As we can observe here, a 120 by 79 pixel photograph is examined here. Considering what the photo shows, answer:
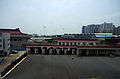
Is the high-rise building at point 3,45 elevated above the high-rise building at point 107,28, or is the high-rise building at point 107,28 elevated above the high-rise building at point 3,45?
the high-rise building at point 107,28

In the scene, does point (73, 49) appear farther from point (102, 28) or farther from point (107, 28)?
point (102, 28)

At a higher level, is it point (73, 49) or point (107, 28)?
point (107, 28)

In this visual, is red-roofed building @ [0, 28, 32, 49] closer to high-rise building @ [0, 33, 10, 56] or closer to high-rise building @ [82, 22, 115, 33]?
high-rise building @ [0, 33, 10, 56]

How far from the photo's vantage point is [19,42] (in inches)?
1602

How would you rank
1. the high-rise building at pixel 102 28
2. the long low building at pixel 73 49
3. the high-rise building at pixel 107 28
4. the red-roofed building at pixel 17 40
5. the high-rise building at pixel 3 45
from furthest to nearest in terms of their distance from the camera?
the high-rise building at pixel 102 28
the high-rise building at pixel 107 28
the red-roofed building at pixel 17 40
the long low building at pixel 73 49
the high-rise building at pixel 3 45

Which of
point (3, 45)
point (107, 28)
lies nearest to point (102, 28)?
point (107, 28)

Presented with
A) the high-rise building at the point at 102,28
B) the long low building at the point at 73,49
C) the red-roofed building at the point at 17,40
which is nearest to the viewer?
the long low building at the point at 73,49

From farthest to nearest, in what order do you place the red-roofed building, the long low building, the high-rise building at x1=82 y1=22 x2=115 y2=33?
1. the high-rise building at x1=82 y1=22 x2=115 y2=33
2. the red-roofed building
3. the long low building

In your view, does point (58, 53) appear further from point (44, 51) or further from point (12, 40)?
point (12, 40)

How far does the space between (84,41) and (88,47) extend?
12.8 ft

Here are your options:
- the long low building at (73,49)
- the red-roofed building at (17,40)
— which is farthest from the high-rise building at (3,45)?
the red-roofed building at (17,40)

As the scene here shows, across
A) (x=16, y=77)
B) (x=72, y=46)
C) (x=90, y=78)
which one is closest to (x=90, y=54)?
(x=72, y=46)

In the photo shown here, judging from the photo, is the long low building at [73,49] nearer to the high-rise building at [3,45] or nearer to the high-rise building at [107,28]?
the high-rise building at [3,45]

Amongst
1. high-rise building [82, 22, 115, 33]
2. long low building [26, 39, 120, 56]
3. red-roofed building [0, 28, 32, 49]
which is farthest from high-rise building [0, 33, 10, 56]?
high-rise building [82, 22, 115, 33]
